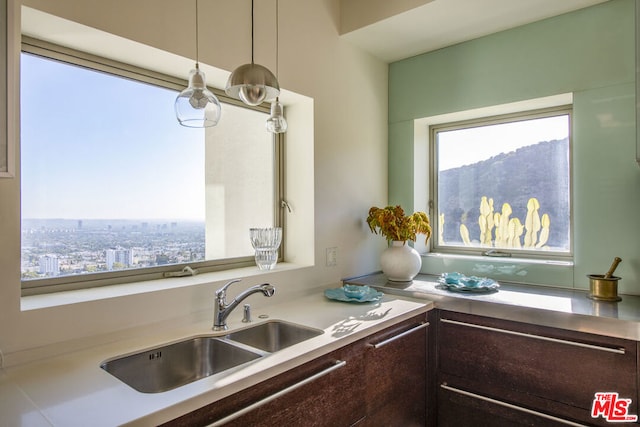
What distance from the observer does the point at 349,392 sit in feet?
4.95

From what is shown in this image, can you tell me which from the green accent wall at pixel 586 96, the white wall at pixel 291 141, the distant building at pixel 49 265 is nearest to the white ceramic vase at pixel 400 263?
the white wall at pixel 291 141

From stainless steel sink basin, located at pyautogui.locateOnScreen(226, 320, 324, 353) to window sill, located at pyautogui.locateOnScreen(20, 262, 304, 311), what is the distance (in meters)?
0.27

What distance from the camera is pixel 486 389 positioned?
6.09 feet

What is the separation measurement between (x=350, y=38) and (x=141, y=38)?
4.37 ft

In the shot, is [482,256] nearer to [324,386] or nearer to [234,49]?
[324,386]

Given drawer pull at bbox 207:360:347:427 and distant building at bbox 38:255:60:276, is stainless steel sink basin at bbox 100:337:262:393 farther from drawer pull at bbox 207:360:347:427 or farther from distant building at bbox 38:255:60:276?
distant building at bbox 38:255:60:276

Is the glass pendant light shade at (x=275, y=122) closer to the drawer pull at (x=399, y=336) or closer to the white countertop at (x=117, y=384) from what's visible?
the white countertop at (x=117, y=384)

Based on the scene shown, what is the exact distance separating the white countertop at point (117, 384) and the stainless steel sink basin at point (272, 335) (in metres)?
0.03

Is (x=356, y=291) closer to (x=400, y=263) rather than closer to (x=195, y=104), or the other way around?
(x=400, y=263)

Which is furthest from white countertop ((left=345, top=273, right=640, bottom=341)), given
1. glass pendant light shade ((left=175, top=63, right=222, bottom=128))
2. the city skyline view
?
glass pendant light shade ((left=175, top=63, right=222, bottom=128))

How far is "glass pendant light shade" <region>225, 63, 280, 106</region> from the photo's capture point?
4.36 ft

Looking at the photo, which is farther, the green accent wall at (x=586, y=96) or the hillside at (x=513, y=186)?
the hillside at (x=513, y=186)

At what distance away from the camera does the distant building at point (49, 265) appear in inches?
59.0

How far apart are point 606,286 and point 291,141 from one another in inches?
68.6
